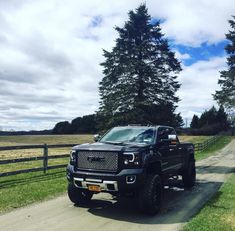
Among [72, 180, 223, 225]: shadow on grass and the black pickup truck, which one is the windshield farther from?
[72, 180, 223, 225]: shadow on grass

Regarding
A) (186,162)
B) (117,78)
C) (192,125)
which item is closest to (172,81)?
(117,78)

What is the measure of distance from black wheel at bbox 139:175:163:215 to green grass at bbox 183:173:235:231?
0.95m

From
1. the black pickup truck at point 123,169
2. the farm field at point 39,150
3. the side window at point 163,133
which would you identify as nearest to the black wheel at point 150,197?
the black pickup truck at point 123,169

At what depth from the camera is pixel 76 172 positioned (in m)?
9.01

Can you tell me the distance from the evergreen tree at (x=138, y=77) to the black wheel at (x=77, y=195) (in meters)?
13.9

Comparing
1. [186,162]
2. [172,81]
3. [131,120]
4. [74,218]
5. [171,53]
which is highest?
[171,53]

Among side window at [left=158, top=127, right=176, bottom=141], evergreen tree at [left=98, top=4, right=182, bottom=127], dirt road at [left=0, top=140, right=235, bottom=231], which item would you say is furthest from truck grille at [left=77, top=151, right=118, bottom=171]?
evergreen tree at [left=98, top=4, right=182, bottom=127]

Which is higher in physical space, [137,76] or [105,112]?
[137,76]

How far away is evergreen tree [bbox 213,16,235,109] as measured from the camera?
155ft

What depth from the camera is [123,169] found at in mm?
8547

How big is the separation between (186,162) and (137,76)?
12.5 meters

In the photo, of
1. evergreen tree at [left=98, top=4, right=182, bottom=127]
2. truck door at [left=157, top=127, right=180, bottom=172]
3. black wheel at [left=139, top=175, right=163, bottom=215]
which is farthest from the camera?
evergreen tree at [left=98, top=4, right=182, bottom=127]

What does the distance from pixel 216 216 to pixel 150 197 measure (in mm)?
1504

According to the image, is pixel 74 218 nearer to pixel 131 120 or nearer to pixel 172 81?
pixel 131 120
